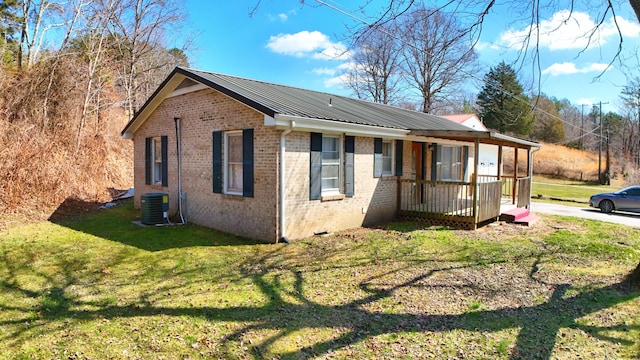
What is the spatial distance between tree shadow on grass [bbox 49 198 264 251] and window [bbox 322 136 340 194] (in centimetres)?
250

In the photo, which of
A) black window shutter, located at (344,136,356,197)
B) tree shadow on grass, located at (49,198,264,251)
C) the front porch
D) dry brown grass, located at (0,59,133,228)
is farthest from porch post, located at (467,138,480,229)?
dry brown grass, located at (0,59,133,228)

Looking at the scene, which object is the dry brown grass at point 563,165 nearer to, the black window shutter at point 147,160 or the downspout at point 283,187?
the black window shutter at point 147,160

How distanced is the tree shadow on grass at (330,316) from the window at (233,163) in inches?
171

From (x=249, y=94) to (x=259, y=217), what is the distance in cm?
304

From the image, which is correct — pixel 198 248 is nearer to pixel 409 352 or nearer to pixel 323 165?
pixel 323 165

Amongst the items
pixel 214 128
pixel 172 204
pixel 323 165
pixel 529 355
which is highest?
pixel 214 128

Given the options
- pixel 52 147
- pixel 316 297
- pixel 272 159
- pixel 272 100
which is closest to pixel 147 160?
pixel 52 147

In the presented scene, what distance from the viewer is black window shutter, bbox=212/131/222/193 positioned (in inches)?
411

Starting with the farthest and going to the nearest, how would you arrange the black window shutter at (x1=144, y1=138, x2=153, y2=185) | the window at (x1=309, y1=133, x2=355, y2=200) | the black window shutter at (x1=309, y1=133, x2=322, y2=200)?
the black window shutter at (x1=144, y1=138, x2=153, y2=185), the window at (x1=309, y1=133, x2=355, y2=200), the black window shutter at (x1=309, y1=133, x2=322, y2=200)

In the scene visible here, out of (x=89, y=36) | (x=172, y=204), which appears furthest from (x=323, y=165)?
(x=89, y=36)

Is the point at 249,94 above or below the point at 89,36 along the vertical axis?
below

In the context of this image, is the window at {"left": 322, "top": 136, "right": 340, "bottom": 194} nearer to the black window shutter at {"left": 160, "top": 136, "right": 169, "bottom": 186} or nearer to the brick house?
the brick house

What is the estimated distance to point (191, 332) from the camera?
181 inches

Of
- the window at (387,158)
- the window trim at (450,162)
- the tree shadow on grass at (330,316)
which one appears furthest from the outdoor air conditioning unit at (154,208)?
the window trim at (450,162)
